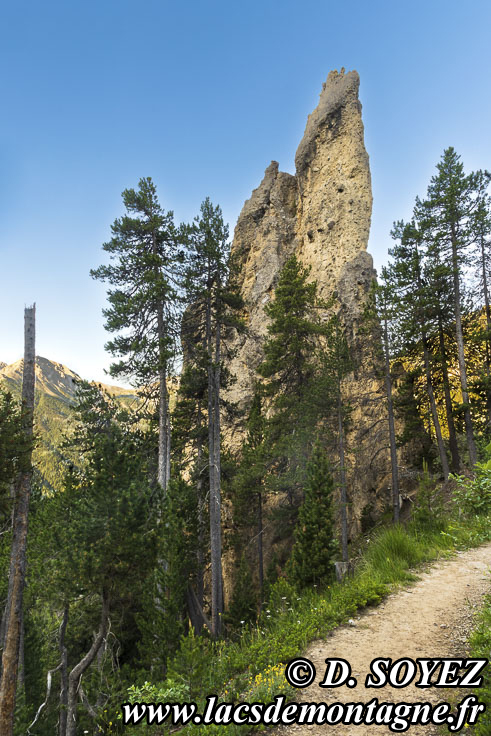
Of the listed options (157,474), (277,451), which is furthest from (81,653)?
(277,451)

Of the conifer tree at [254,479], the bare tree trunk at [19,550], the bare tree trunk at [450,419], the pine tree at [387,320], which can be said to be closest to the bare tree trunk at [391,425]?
the pine tree at [387,320]

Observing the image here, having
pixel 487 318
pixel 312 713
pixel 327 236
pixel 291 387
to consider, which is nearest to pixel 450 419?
pixel 487 318

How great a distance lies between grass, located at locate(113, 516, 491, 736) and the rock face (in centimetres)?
1184

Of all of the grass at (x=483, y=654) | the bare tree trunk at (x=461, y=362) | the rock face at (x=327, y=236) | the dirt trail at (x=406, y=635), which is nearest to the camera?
the grass at (x=483, y=654)

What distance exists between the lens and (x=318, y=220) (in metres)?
28.1

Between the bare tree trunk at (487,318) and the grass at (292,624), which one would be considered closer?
the grass at (292,624)

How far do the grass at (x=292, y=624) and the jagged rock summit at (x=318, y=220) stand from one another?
15872 mm

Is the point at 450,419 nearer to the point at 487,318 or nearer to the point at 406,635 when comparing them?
the point at 487,318

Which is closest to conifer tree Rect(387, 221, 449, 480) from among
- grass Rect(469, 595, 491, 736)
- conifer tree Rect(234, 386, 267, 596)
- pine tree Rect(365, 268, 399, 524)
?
pine tree Rect(365, 268, 399, 524)

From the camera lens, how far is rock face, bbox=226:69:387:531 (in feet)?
69.9

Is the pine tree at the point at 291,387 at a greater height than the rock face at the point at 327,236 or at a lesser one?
lesser

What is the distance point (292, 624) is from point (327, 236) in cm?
2551

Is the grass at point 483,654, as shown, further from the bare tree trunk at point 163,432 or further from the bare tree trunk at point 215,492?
the bare tree trunk at point 163,432

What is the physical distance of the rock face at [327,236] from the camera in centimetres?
2131
